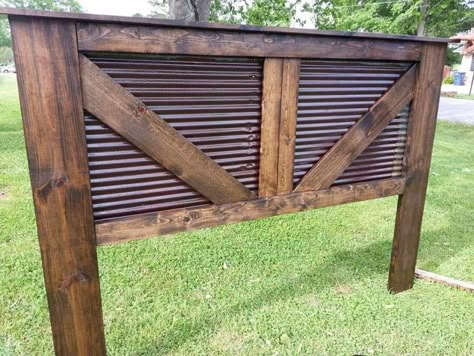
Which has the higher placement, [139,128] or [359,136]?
[139,128]

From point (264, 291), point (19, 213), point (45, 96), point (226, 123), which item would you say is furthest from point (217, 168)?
Answer: point (19, 213)

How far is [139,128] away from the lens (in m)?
1.70

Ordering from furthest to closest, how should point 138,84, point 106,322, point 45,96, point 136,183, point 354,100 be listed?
point 106,322
point 354,100
point 136,183
point 138,84
point 45,96

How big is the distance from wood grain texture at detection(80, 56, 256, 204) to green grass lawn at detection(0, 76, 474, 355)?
96cm

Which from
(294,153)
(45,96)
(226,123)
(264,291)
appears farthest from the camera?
(264,291)

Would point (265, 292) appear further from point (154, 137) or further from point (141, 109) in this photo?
point (141, 109)

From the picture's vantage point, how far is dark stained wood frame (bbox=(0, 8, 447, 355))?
1465 millimetres

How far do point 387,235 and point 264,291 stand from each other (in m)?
1.68

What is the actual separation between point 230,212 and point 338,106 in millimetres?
890

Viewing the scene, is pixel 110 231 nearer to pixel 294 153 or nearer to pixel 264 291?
pixel 294 153

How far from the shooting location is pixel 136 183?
1792 mm

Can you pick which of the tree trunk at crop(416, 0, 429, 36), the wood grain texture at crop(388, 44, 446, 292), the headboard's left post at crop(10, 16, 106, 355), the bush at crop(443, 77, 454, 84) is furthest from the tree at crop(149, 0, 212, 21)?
the bush at crop(443, 77, 454, 84)

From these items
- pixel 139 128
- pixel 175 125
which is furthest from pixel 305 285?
pixel 139 128

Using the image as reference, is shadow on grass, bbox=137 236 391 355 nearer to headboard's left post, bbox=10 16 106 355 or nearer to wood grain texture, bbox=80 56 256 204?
headboard's left post, bbox=10 16 106 355
